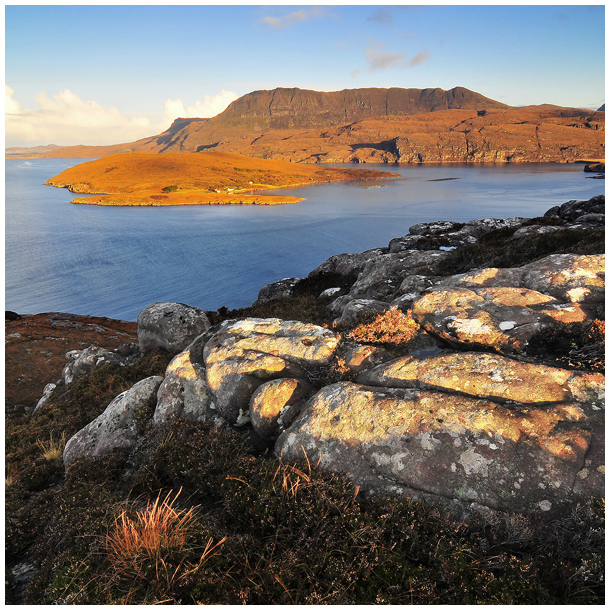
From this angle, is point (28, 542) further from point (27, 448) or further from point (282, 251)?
point (282, 251)

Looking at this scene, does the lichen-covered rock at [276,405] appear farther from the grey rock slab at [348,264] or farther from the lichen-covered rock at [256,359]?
the grey rock slab at [348,264]

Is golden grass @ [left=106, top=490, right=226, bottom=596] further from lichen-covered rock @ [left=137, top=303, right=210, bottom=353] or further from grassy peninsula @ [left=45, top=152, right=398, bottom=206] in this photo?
grassy peninsula @ [left=45, top=152, right=398, bottom=206]

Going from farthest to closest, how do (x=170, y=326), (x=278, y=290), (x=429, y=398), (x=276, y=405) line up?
1. (x=278, y=290)
2. (x=170, y=326)
3. (x=276, y=405)
4. (x=429, y=398)

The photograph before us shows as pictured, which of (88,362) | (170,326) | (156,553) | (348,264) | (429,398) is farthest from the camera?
(348,264)

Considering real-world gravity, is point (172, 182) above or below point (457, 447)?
above

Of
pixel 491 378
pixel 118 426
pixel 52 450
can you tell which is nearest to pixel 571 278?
pixel 491 378

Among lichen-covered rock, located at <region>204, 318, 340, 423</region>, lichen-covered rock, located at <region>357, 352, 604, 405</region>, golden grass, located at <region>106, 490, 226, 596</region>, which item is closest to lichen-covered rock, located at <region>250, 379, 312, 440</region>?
lichen-covered rock, located at <region>204, 318, 340, 423</region>

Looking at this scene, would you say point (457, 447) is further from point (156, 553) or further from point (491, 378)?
point (156, 553)
